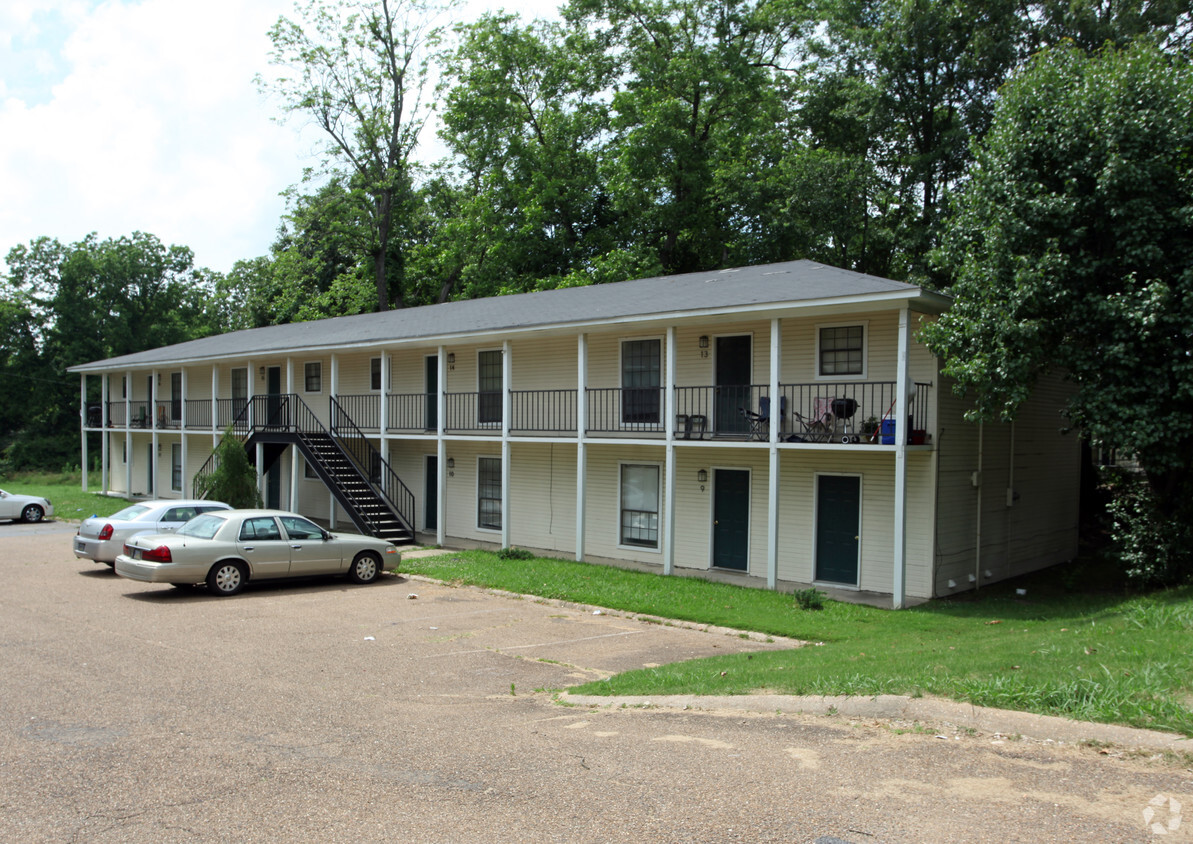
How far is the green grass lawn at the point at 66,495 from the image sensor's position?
29.8 meters

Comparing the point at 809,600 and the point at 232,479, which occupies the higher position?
the point at 232,479

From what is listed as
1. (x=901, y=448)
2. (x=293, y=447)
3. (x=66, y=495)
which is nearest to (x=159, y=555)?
(x=293, y=447)

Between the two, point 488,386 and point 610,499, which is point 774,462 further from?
point 488,386

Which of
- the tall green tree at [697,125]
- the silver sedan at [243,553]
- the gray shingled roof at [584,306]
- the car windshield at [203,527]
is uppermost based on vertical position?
the tall green tree at [697,125]

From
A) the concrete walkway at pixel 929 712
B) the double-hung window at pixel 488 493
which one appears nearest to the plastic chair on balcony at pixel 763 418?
the double-hung window at pixel 488 493

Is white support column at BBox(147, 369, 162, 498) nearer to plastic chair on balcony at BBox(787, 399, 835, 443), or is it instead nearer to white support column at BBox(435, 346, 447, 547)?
white support column at BBox(435, 346, 447, 547)

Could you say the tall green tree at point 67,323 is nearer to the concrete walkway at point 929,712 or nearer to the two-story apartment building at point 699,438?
the two-story apartment building at point 699,438

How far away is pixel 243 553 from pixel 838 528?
10.4 meters

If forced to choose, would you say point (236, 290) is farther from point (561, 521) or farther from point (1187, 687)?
point (1187, 687)

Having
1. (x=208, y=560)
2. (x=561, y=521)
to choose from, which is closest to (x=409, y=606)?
(x=208, y=560)

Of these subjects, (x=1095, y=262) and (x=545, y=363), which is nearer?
(x=1095, y=262)

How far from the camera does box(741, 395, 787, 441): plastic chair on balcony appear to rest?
16.3 meters

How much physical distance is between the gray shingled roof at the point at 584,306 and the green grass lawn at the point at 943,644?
4.98 metres

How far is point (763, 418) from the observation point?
53.8 ft
